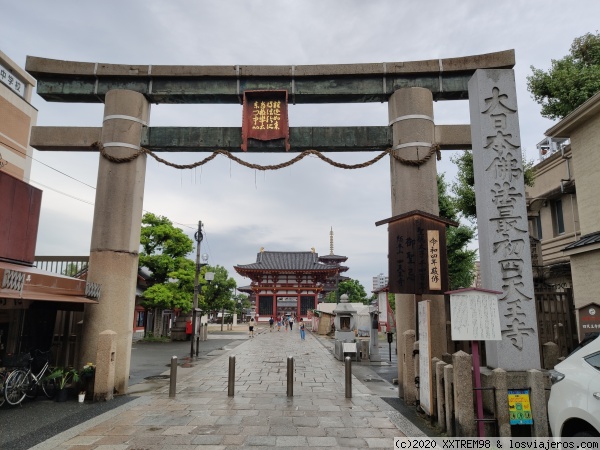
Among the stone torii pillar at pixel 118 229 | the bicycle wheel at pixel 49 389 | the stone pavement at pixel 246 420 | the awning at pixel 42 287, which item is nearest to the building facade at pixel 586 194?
the stone pavement at pixel 246 420

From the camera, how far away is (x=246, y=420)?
7242mm

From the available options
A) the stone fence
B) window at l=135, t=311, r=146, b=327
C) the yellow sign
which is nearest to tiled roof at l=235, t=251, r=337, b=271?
window at l=135, t=311, r=146, b=327

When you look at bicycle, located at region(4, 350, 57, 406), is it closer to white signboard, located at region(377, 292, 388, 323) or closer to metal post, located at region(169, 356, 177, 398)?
metal post, located at region(169, 356, 177, 398)

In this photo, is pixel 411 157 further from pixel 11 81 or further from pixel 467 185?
pixel 11 81

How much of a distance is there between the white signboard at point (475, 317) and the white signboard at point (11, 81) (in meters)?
19.0

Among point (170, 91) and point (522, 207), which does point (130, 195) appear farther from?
point (522, 207)

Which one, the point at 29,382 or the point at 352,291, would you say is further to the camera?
the point at 352,291

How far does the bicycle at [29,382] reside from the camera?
7859mm

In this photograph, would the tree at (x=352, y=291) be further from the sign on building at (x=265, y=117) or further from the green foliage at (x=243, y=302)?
the sign on building at (x=265, y=117)

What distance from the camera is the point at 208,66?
1058 centimetres

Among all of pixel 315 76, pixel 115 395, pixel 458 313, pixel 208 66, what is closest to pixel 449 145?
pixel 315 76

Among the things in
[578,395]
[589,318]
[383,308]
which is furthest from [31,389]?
[383,308]

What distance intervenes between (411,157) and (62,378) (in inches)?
377

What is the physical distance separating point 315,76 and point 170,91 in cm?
392
